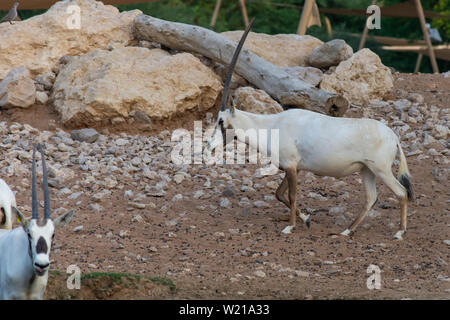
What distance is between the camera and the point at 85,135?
10.1 m

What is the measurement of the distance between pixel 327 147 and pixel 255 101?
2.77 metres

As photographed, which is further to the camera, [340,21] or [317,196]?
[340,21]

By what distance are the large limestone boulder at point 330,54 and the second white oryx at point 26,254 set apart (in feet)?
24.4

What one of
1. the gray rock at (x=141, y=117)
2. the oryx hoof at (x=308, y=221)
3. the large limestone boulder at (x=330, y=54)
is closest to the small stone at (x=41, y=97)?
the gray rock at (x=141, y=117)

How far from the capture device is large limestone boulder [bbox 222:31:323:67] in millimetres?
12016

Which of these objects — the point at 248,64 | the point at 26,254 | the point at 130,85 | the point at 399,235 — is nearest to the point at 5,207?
the point at 26,254

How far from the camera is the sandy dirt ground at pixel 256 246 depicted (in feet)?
19.4

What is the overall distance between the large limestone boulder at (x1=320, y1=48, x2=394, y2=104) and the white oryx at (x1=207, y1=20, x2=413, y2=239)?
334 centimetres

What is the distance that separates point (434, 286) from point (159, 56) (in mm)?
6436

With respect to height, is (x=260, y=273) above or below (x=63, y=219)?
below

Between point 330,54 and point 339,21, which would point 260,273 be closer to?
point 330,54

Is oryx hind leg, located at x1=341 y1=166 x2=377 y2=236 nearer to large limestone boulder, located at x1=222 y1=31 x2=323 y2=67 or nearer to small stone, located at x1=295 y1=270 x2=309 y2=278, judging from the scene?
small stone, located at x1=295 y1=270 x2=309 y2=278

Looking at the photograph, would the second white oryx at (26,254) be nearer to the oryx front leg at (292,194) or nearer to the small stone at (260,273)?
the small stone at (260,273)

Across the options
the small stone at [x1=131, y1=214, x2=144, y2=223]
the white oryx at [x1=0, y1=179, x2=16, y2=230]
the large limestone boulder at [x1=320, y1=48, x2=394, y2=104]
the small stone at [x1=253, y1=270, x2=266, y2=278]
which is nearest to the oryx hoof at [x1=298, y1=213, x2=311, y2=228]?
the small stone at [x1=253, y1=270, x2=266, y2=278]
